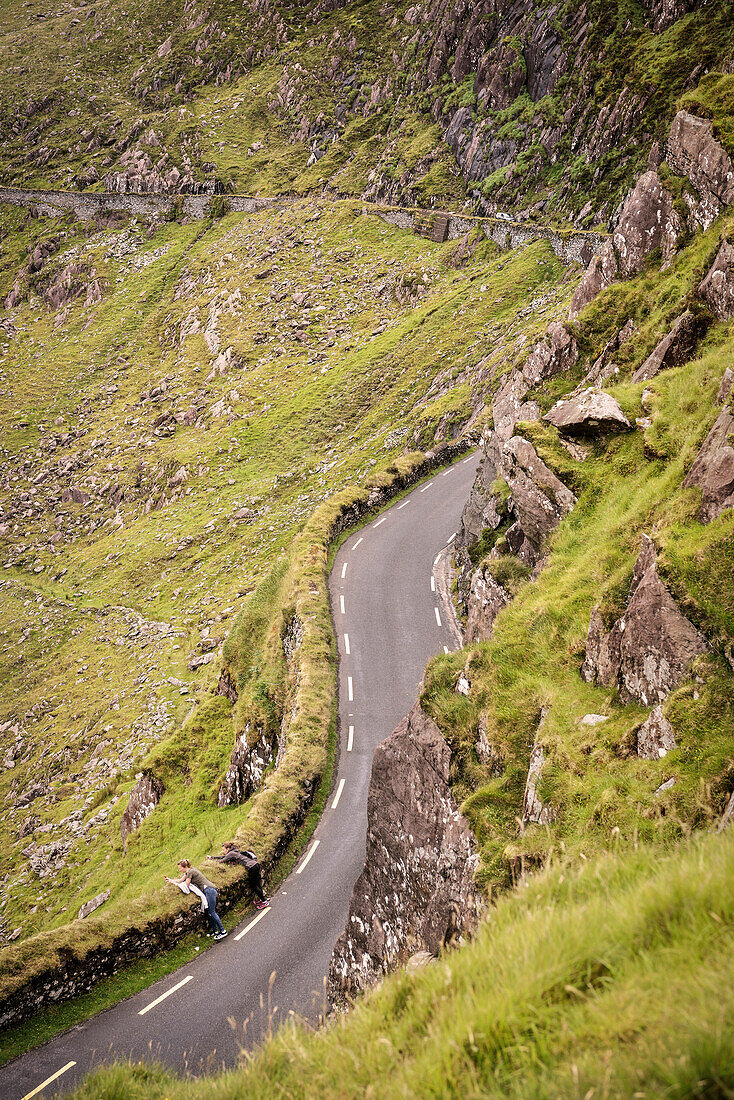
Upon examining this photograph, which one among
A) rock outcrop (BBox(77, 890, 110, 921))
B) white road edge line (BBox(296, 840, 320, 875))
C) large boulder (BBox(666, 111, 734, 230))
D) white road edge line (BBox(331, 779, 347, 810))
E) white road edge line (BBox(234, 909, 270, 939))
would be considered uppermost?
large boulder (BBox(666, 111, 734, 230))

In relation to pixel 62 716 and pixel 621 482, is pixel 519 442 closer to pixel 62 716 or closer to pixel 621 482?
pixel 621 482

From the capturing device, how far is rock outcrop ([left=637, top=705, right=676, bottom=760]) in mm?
7651

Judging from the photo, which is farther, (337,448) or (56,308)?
(56,308)

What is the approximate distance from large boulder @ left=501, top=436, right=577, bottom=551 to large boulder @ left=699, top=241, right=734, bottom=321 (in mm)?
5200

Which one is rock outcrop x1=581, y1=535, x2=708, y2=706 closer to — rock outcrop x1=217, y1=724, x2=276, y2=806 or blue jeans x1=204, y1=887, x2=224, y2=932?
blue jeans x1=204, y1=887, x2=224, y2=932

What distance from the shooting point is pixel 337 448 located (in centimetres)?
4897

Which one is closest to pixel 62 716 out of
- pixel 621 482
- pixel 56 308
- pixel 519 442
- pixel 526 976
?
pixel 519 442

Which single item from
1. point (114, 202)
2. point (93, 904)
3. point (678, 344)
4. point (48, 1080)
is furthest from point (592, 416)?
point (114, 202)

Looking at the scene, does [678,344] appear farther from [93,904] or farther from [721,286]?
[93,904]

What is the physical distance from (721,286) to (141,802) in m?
26.4

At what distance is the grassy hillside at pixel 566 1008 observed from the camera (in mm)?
2912

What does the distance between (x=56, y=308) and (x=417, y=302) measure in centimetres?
6610

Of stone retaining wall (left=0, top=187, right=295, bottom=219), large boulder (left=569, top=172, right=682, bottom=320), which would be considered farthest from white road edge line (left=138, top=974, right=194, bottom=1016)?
stone retaining wall (left=0, top=187, right=295, bottom=219)

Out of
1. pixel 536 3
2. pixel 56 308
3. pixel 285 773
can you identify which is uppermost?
pixel 56 308
